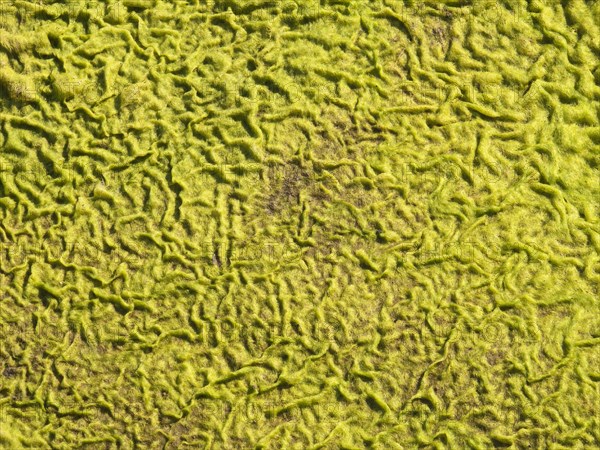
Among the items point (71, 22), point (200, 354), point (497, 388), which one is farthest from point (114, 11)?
point (497, 388)

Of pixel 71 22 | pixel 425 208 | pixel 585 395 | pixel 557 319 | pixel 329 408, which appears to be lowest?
pixel 329 408

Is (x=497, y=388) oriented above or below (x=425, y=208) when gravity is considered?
below

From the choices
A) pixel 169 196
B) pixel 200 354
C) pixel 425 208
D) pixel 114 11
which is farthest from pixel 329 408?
pixel 114 11

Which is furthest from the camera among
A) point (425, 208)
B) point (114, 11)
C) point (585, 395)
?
point (114, 11)

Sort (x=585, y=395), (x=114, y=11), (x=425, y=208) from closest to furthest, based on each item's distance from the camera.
Answer: 1. (x=585, y=395)
2. (x=425, y=208)
3. (x=114, y=11)

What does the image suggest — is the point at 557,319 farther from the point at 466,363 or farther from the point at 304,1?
the point at 304,1

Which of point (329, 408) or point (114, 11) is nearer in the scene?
point (329, 408)
